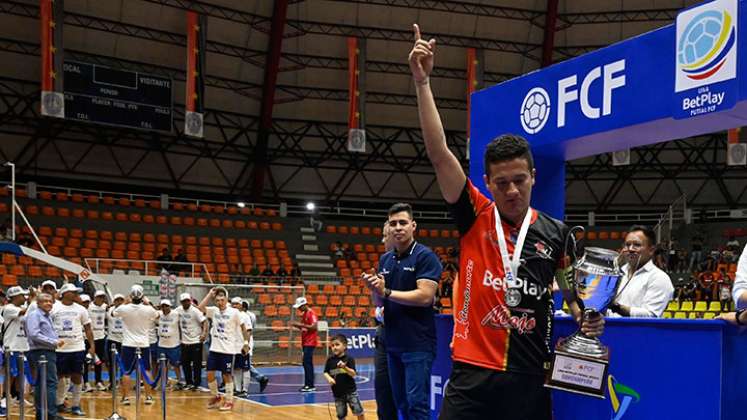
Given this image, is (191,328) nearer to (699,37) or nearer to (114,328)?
(114,328)

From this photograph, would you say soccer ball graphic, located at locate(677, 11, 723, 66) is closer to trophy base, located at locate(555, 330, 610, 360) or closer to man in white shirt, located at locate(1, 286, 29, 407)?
trophy base, located at locate(555, 330, 610, 360)

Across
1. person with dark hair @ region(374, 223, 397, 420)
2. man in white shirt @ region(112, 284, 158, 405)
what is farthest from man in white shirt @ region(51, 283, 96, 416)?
person with dark hair @ region(374, 223, 397, 420)

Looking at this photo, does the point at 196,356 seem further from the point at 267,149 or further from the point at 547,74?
the point at 267,149

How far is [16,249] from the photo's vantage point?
15.4m

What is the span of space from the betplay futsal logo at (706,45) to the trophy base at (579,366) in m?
2.32

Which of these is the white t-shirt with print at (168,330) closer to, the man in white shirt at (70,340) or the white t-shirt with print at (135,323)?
the white t-shirt with print at (135,323)

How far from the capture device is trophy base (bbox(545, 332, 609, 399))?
2.62m

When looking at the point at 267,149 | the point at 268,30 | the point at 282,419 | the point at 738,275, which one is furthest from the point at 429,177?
the point at 738,275

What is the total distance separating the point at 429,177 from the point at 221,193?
26.3ft

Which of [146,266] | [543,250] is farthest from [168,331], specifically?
[543,250]

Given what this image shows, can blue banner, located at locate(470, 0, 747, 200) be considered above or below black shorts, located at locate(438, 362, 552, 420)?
above

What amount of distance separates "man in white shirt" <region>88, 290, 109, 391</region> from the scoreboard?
30.5ft

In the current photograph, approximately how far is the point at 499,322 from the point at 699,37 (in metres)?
2.89

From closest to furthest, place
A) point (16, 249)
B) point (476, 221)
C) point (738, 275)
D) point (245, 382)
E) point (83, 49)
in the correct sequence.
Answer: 1. point (476, 221)
2. point (738, 275)
3. point (245, 382)
4. point (16, 249)
5. point (83, 49)
